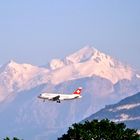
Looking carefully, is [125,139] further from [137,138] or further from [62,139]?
[62,139]

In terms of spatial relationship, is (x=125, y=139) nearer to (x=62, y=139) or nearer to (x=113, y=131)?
(x=113, y=131)

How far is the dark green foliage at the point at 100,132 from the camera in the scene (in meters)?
94.2

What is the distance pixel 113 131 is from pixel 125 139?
2.53m

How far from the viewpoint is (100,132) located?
95250 millimetres

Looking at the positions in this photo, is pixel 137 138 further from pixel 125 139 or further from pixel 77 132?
pixel 77 132

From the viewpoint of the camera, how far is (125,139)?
309 feet

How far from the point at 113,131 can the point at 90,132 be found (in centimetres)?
313

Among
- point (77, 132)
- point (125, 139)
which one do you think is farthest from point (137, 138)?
point (77, 132)

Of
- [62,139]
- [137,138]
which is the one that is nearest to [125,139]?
[137,138]

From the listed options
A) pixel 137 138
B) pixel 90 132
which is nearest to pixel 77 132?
pixel 90 132

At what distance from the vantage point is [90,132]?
95.2 m

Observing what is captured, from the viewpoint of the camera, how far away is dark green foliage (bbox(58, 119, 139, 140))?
94188 mm

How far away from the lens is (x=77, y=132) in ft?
312

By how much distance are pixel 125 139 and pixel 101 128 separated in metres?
4.16
